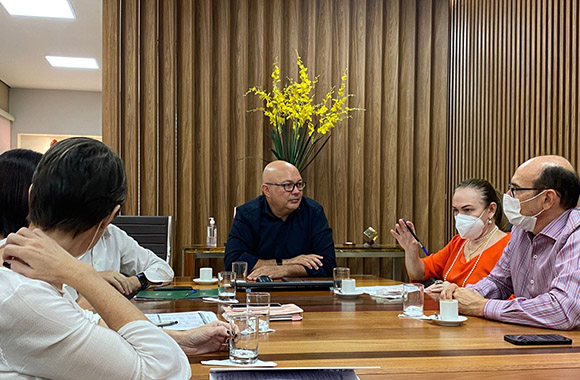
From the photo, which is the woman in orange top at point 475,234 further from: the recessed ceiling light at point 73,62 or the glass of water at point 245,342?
the recessed ceiling light at point 73,62

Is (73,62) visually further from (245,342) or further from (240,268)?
(245,342)

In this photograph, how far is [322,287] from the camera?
2.78 metres

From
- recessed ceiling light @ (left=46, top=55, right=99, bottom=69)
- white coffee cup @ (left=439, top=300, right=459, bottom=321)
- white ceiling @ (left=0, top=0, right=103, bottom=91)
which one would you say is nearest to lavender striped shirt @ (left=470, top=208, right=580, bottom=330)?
white coffee cup @ (left=439, top=300, right=459, bottom=321)

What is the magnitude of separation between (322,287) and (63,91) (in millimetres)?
9198

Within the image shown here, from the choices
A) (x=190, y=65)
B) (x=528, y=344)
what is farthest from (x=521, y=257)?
(x=190, y=65)

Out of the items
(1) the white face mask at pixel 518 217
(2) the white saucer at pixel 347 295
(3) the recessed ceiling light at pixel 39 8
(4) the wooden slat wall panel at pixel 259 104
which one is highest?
(3) the recessed ceiling light at pixel 39 8

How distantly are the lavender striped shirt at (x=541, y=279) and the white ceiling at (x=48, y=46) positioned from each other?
4973mm

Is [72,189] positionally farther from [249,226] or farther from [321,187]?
[321,187]

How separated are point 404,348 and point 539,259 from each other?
36.6 inches

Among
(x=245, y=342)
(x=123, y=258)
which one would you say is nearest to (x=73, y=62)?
(x=123, y=258)

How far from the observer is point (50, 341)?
3.41ft

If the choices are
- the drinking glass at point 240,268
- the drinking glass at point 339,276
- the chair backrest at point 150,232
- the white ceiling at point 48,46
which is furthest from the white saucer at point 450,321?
the white ceiling at point 48,46

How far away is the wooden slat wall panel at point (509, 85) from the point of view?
3709 millimetres

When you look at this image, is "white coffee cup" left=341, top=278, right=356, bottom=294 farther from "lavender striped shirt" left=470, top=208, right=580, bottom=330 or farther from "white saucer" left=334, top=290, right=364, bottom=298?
"lavender striped shirt" left=470, top=208, right=580, bottom=330
